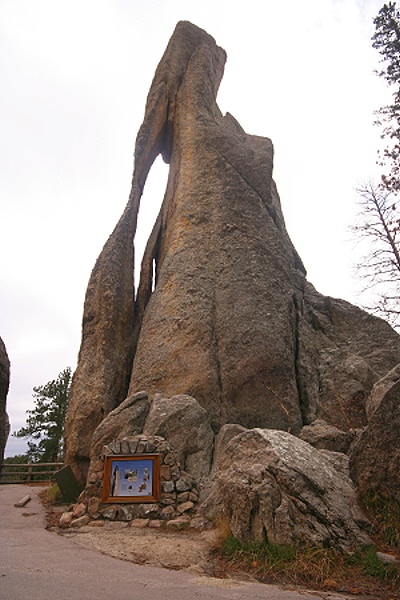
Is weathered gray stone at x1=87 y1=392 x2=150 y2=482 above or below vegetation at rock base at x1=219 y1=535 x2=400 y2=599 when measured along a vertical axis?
above

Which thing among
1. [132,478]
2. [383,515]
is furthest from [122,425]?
[383,515]

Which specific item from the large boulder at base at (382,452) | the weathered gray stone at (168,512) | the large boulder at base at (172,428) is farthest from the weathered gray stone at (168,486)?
the large boulder at base at (382,452)

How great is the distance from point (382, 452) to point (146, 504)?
4.40 m

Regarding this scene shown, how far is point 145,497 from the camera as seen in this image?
8.18 m

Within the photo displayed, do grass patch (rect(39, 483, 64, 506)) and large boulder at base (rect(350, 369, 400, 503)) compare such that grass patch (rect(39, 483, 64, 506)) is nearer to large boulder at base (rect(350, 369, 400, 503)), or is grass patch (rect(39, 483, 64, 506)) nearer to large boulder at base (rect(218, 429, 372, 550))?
large boulder at base (rect(218, 429, 372, 550))

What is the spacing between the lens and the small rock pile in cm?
803

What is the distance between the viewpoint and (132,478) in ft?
27.6

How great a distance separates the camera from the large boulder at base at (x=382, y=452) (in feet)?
20.7

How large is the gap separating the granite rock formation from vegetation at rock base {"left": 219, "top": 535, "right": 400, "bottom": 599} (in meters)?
5.43

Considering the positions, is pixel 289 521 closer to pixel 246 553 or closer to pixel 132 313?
pixel 246 553

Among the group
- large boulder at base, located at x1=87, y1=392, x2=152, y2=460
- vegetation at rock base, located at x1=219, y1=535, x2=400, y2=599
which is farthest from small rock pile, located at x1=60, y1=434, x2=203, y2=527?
vegetation at rock base, located at x1=219, y1=535, x2=400, y2=599

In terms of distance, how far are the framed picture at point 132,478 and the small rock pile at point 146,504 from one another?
134 mm

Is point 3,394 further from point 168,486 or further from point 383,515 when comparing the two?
point 383,515

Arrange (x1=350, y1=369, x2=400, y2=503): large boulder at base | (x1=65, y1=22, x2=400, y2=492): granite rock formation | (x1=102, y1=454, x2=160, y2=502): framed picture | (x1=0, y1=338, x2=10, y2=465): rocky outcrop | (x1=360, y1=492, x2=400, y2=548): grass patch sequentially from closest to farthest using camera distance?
(x1=360, y1=492, x2=400, y2=548): grass patch, (x1=350, y1=369, x2=400, y2=503): large boulder at base, (x1=102, y1=454, x2=160, y2=502): framed picture, (x1=65, y1=22, x2=400, y2=492): granite rock formation, (x1=0, y1=338, x2=10, y2=465): rocky outcrop
